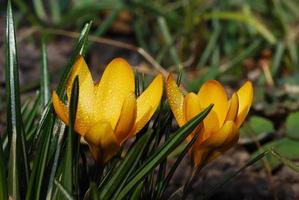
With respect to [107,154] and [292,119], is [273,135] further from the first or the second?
[107,154]

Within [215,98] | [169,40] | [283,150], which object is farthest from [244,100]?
[169,40]

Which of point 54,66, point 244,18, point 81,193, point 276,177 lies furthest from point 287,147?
point 54,66

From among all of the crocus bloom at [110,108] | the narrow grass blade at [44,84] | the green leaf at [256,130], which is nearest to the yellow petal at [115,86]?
the crocus bloom at [110,108]

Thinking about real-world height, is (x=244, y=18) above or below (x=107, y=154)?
below

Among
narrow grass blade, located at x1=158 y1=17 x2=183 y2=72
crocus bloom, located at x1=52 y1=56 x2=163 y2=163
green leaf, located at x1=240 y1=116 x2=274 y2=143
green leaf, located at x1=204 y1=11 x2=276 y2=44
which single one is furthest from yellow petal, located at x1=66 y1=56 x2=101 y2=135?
green leaf, located at x1=204 y1=11 x2=276 y2=44

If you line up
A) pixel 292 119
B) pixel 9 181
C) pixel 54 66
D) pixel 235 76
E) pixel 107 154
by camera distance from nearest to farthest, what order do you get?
pixel 107 154 < pixel 9 181 < pixel 292 119 < pixel 235 76 < pixel 54 66

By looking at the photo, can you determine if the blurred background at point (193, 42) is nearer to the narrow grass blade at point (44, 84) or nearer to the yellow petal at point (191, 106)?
the narrow grass blade at point (44, 84)
